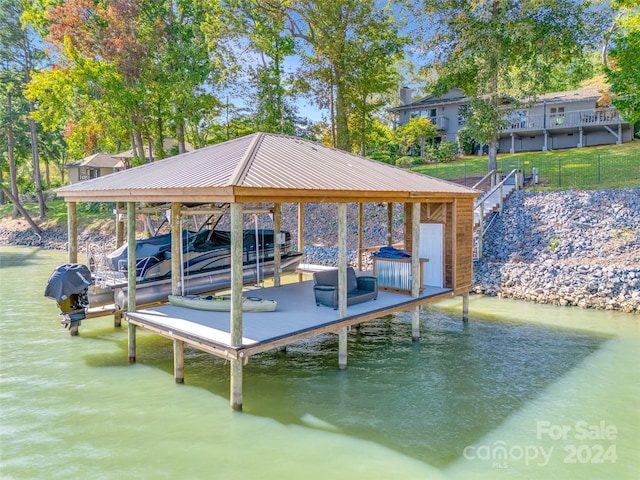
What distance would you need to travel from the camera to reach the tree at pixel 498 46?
19688 millimetres

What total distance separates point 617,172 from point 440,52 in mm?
9795

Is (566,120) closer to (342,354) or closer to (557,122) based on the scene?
(557,122)

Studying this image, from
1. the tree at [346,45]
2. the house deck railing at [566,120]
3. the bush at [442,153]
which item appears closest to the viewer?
the tree at [346,45]

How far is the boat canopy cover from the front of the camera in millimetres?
9320

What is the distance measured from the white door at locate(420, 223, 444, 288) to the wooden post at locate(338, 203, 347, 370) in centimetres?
342

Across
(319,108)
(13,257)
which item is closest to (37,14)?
(13,257)

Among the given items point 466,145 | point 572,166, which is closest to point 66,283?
point 572,166

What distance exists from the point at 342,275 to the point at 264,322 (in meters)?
1.63

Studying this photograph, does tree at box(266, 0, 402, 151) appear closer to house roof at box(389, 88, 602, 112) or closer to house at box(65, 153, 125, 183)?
house roof at box(389, 88, 602, 112)

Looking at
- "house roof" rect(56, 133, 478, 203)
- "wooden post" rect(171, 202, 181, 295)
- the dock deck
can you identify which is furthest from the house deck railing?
"wooden post" rect(171, 202, 181, 295)

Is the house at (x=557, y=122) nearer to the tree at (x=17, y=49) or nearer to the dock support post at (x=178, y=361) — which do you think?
the dock support post at (x=178, y=361)

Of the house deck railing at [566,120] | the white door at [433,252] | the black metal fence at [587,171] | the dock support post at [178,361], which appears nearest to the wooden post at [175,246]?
the dock support post at [178,361]

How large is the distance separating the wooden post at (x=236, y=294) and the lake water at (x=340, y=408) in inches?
19.3

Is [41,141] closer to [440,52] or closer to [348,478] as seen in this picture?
[440,52]
